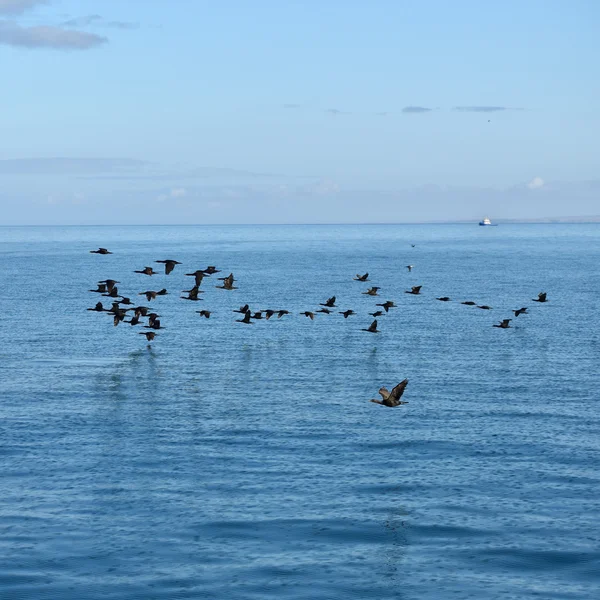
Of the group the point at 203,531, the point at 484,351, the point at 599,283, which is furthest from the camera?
the point at 599,283

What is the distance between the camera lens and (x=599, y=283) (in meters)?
170

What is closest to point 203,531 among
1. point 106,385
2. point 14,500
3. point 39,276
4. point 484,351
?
point 14,500

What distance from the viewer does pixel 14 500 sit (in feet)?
182

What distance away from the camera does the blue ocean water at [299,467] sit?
156 feet

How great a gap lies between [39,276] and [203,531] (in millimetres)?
148715

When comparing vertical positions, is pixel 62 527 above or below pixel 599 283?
below

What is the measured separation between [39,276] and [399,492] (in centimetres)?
14811

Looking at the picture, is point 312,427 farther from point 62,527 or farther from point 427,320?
point 427,320

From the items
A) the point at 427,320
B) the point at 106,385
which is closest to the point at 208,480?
the point at 106,385

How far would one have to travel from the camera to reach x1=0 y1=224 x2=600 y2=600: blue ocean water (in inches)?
1874

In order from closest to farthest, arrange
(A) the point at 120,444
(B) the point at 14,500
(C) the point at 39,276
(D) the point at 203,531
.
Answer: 1. (D) the point at 203,531
2. (B) the point at 14,500
3. (A) the point at 120,444
4. (C) the point at 39,276

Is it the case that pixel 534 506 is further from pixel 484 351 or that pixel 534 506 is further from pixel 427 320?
pixel 427 320

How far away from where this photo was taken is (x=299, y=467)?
60156 mm

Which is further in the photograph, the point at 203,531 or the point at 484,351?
the point at 484,351
